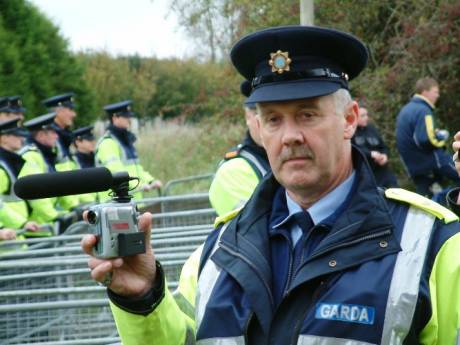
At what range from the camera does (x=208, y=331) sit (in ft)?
7.28

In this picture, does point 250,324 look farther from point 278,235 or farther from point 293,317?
point 278,235

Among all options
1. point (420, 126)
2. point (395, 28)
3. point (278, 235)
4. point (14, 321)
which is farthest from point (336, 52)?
point (395, 28)

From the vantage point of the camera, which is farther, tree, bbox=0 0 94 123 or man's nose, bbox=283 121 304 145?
tree, bbox=0 0 94 123

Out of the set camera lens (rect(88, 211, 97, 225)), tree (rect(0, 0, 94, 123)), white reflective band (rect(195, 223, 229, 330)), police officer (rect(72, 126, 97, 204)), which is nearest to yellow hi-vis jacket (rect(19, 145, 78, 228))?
police officer (rect(72, 126, 97, 204))

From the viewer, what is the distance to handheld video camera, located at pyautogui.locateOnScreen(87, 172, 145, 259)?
1931 mm

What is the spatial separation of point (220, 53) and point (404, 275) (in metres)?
12.2

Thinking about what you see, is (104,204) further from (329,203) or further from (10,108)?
(10,108)

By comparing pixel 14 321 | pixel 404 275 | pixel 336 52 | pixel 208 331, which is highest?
pixel 336 52

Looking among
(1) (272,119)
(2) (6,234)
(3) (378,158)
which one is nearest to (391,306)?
(1) (272,119)

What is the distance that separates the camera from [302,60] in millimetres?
2338

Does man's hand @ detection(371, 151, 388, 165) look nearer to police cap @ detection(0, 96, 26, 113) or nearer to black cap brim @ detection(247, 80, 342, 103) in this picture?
police cap @ detection(0, 96, 26, 113)

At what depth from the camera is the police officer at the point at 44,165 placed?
7.83 m

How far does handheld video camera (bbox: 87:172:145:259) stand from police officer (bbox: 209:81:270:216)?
2414 millimetres

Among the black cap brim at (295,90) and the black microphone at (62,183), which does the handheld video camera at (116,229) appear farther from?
the black cap brim at (295,90)
